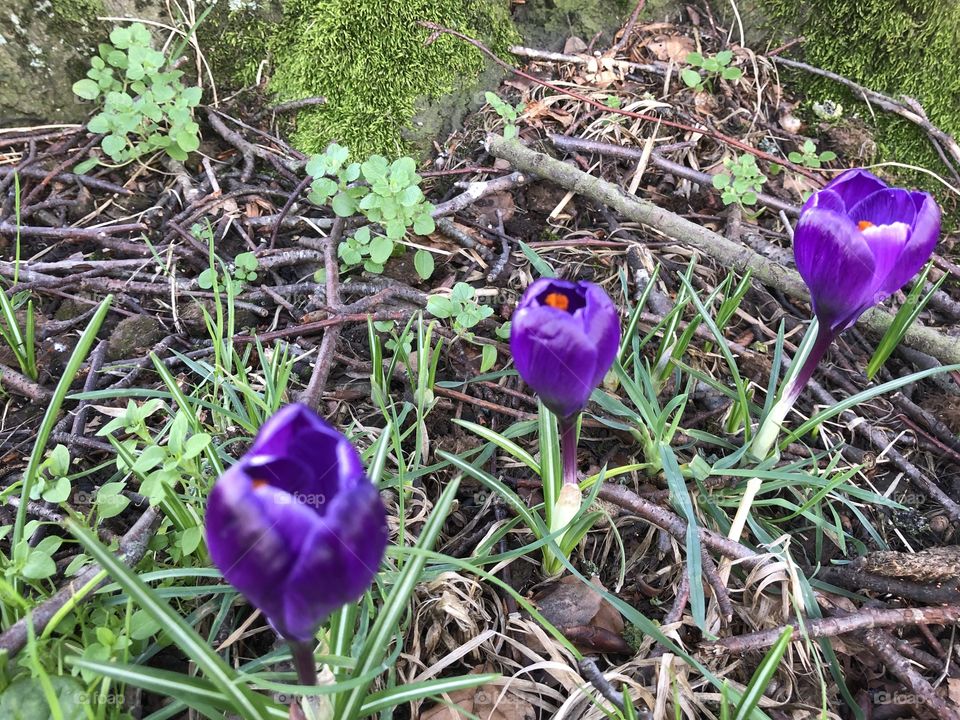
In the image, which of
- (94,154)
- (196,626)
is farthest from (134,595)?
(94,154)

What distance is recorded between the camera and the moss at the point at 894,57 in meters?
2.17

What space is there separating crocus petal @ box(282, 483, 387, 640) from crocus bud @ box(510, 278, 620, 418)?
0.38 m

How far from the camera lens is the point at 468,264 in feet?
6.21

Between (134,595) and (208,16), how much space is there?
6.30ft

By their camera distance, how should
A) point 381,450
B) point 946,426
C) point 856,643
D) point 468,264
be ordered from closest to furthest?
point 381,450
point 856,643
point 946,426
point 468,264

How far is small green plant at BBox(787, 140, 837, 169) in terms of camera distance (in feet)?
7.11

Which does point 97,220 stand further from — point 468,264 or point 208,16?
point 468,264

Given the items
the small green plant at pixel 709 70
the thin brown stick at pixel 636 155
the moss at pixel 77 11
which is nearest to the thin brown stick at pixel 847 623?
the thin brown stick at pixel 636 155

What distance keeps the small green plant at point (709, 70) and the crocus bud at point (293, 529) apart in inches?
80.9

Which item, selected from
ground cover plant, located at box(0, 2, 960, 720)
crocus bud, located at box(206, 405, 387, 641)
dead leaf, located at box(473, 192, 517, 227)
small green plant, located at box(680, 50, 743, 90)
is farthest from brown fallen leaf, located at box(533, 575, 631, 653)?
small green plant, located at box(680, 50, 743, 90)

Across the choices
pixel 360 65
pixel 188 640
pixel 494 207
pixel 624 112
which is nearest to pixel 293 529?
pixel 188 640

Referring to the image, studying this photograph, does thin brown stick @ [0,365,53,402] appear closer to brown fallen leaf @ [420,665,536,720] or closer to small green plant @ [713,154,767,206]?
brown fallen leaf @ [420,665,536,720]

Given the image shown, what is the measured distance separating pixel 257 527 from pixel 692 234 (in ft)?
5.07

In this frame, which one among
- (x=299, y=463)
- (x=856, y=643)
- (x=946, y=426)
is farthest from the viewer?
(x=946, y=426)
